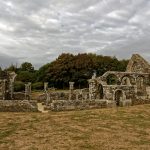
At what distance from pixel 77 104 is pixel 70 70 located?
46255 millimetres

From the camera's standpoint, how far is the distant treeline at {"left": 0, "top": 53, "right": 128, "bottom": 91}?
74.4 m

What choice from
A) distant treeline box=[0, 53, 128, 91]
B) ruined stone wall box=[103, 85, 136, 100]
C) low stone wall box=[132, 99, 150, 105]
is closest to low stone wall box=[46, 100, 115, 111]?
ruined stone wall box=[103, 85, 136, 100]

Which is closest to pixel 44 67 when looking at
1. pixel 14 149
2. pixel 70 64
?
pixel 70 64

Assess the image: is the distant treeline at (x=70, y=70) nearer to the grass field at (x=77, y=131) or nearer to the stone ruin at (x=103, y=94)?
the stone ruin at (x=103, y=94)

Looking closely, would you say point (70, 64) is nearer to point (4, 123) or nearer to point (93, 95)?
point (93, 95)

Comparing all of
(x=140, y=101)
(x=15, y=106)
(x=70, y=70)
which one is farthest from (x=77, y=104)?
(x=70, y=70)

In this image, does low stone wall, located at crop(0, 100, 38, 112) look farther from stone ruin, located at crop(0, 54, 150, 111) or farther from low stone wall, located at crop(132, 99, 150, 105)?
low stone wall, located at crop(132, 99, 150, 105)

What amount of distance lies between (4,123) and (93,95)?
1568cm

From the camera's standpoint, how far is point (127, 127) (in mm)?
21891

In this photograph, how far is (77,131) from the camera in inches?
800

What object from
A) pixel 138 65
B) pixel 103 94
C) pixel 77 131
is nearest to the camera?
pixel 77 131

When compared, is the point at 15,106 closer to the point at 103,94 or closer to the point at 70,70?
the point at 103,94

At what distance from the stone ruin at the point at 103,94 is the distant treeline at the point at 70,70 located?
28.4 metres

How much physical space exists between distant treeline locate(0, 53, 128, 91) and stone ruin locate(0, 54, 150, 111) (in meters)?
28.4
